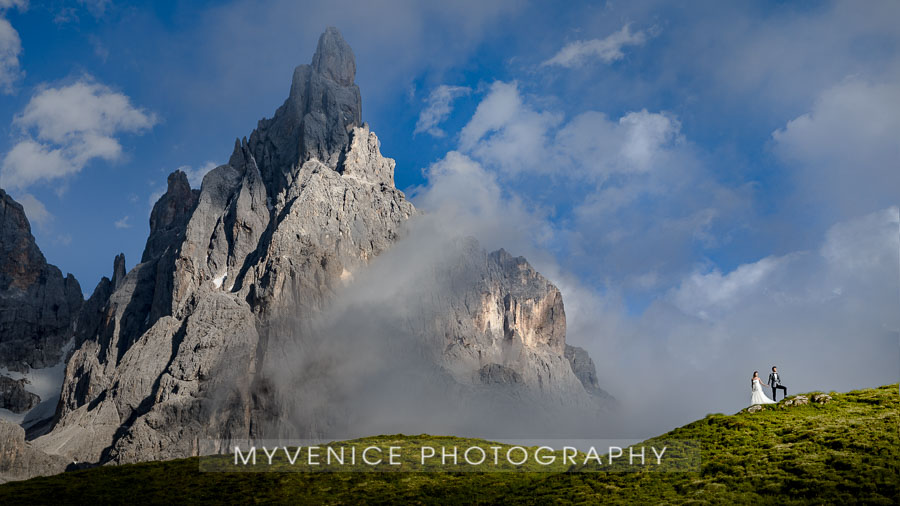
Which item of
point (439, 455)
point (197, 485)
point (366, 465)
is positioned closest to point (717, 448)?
point (439, 455)

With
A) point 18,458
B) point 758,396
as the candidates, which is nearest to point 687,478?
point 758,396

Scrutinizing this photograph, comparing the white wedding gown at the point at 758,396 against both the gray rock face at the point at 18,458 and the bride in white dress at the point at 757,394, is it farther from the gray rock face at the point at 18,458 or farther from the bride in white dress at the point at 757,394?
the gray rock face at the point at 18,458

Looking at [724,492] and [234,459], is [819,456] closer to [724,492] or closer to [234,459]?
[724,492]

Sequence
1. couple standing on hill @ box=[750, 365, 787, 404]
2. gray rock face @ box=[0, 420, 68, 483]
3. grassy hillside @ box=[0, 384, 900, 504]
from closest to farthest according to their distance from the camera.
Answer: grassy hillside @ box=[0, 384, 900, 504] < couple standing on hill @ box=[750, 365, 787, 404] < gray rock face @ box=[0, 420, 68, 483]

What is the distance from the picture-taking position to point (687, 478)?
47031 mm

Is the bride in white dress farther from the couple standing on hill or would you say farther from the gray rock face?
the gray rock face

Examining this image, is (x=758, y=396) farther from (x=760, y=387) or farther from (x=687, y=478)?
(x=687, y=478)

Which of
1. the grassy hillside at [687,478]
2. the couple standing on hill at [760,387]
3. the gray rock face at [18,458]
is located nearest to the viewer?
the grassy hillside at [687,478]

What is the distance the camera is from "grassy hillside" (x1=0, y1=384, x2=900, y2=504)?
136 feet

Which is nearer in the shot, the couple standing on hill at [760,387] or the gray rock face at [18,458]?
the couple standing on hill at [760,387]

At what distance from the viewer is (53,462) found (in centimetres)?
19488

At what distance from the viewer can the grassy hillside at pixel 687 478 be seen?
41469 mm

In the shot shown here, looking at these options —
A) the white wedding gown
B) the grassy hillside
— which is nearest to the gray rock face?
the grassy hillside

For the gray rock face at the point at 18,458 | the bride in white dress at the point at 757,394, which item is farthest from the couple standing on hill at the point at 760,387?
the gray rock face at the point at 18,458
